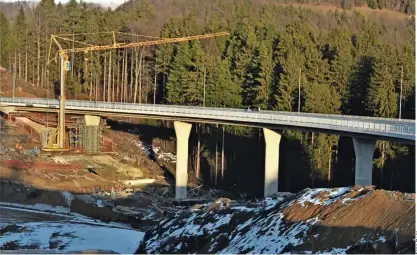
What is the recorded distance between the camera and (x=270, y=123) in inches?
2020

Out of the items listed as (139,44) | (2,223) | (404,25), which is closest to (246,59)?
(139,44)

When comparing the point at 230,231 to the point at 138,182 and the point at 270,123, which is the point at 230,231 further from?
the point at 138,182

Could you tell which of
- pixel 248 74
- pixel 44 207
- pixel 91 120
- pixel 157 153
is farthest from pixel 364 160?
pixel 91 120

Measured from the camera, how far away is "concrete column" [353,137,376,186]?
41.8 metres

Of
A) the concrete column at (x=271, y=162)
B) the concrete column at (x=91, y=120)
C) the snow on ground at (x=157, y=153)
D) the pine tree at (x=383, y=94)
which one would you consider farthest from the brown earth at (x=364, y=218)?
the snow on ground at (x=157, y=153)

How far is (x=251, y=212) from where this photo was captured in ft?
86.0

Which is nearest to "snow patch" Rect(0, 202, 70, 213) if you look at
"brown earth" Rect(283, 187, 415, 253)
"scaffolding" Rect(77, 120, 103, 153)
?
"brown earth" Rect(283, 187, 415, 253)

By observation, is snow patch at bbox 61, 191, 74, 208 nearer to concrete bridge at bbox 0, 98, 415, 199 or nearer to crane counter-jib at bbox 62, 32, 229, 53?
concrete bridge at bbox 0, 98, 415, 199

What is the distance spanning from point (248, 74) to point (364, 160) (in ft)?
111

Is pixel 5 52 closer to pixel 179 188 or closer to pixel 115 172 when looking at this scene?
pixel 115 172

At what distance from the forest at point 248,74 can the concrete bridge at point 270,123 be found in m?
9.68

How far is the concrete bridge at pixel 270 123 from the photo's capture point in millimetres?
40719

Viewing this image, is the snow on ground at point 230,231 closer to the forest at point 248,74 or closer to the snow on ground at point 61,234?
the snow on ground at point 61,234

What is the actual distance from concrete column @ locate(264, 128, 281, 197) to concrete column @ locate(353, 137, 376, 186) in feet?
34.0
